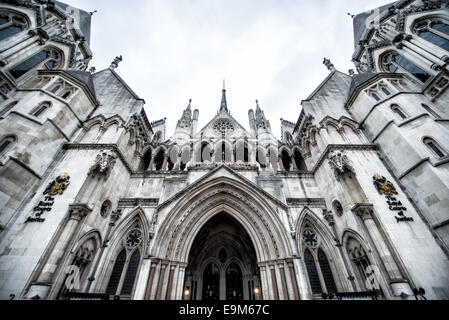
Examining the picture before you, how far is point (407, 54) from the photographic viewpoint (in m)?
12.5

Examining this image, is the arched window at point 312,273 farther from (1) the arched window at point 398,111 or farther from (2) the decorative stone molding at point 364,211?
(1) the arched window at point 398,111

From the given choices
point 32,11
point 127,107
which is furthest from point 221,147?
point 32,11

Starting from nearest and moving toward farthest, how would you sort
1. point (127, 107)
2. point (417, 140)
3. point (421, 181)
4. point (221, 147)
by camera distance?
point (421, 181), point (417, 140), point (127, 107), point (221, 147)

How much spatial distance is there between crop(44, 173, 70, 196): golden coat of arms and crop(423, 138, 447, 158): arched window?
18499 mm

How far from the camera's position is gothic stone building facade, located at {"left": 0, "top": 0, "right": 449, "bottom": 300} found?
799 cm

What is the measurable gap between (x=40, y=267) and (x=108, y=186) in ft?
14.8

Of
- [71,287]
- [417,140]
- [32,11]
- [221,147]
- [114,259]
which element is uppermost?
[32,11]

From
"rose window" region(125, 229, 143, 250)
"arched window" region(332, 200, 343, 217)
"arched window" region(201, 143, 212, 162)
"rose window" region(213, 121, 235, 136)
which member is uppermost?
"rose window" region(213, 121, 235, 136)

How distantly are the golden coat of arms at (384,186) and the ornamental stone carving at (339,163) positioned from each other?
1.21m

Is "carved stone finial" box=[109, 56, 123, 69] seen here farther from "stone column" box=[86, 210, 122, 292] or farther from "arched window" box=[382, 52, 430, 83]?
"arched window" box=[382, 52, 430, 83]

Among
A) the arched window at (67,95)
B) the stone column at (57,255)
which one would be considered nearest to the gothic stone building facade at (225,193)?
the stone column at (57,255)

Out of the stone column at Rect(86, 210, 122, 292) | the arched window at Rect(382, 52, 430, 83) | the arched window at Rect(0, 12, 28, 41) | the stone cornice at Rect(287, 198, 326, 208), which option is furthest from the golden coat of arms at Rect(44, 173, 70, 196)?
the arched window at Rect(382, 52, 430, 83)

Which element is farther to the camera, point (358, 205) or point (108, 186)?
point (108, 186)
